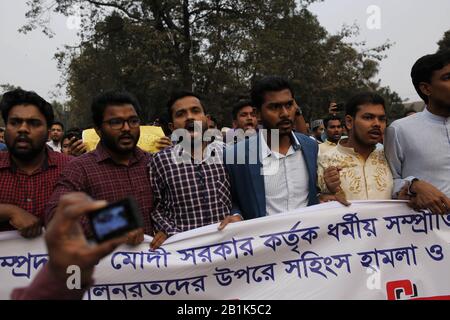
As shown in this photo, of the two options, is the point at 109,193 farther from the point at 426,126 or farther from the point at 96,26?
the point at 96,26

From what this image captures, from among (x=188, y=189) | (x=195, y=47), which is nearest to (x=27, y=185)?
(x=188, y=189)

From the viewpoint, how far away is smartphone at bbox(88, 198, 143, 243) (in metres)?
0.92

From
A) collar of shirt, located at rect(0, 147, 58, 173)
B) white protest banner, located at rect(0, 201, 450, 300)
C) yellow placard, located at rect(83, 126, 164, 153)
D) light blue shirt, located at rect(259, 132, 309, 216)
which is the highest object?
yellow placard, located at rect(83, 126, 164, 153)

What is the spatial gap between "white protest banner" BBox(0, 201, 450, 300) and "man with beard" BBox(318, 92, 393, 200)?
4.7 inches

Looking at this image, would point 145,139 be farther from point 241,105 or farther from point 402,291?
point 402,291

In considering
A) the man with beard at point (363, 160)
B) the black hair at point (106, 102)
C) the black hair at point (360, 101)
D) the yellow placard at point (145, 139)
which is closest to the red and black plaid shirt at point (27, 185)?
the black hair at point (106, 102)

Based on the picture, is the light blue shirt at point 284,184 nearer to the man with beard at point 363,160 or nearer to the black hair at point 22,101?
the man with beard at point 363,160

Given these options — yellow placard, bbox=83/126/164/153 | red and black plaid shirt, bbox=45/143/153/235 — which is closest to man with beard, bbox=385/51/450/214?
red and black plaid shirt, bbox=45/143/153/235

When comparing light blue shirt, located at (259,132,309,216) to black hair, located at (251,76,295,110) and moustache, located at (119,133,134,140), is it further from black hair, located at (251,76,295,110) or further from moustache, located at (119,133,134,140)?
moustache, located at (119,133,134,140)

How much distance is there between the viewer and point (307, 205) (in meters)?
2.79

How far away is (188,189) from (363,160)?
1119 mm

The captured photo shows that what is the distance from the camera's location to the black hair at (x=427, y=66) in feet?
9.14

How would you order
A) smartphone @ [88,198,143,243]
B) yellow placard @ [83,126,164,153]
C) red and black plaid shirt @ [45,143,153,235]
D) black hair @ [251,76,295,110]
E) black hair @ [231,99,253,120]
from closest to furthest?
1. smartphone @ [88,198,143,243]
2. red and black plaid shirt @ [45,143,153,235]
3. black hair @ [251,76,295,110]
4. yellow placard @ [83,126,164,153]
5. black hair @ [231,99,253,120]

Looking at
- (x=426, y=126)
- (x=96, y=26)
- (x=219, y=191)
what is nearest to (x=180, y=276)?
(x=219, y=191)
